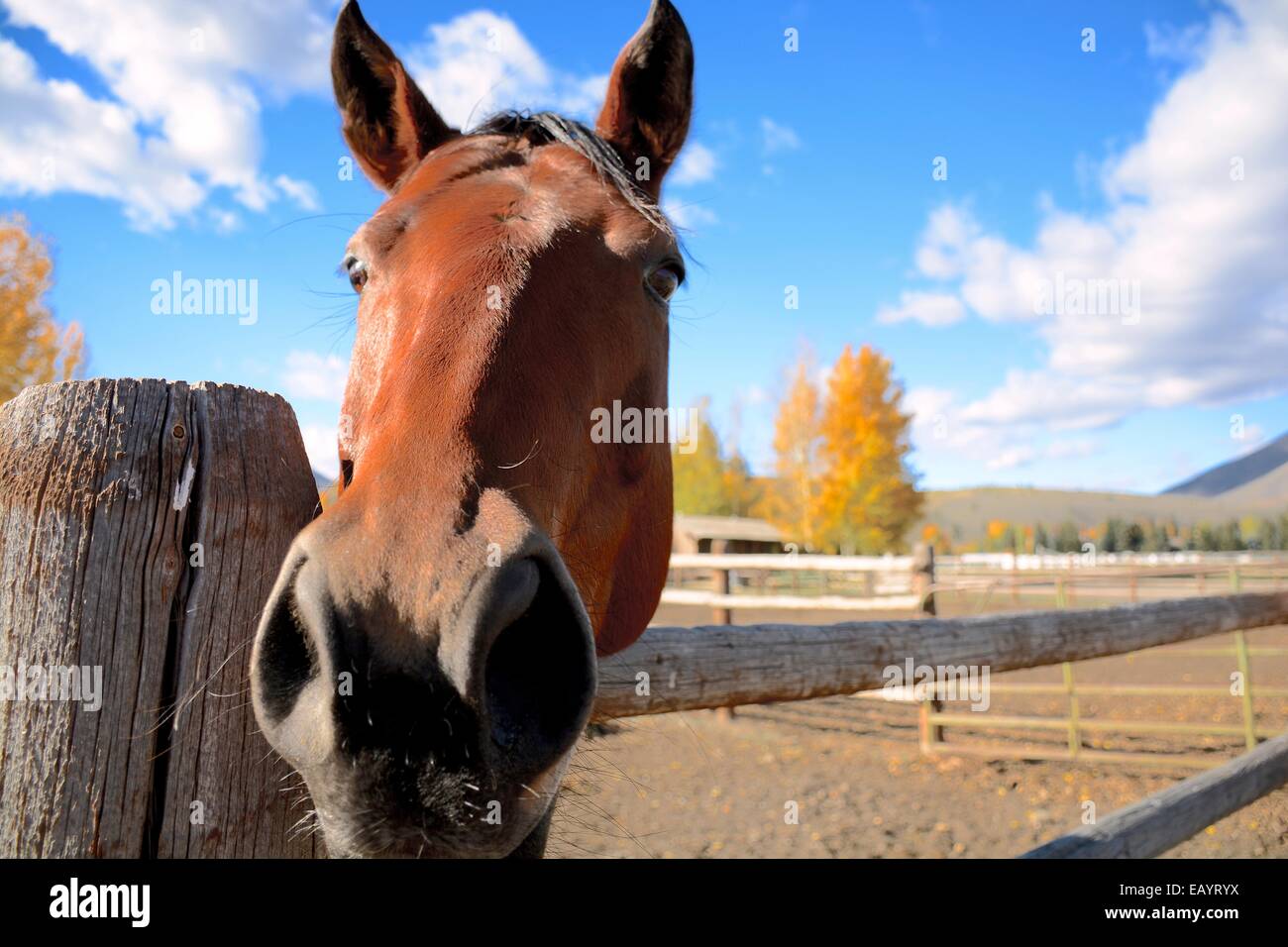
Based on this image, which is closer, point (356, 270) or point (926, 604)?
point (356, 270)

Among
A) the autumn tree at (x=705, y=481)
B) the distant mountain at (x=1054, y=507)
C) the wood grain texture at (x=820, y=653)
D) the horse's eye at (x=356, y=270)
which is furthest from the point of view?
the distant mountain at (x=1054, y=507)

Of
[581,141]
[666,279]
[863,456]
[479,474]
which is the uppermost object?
[863,456]

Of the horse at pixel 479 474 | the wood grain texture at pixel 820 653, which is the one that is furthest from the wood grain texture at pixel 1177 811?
the horse at pixel 479 474

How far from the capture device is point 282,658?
3.60ft

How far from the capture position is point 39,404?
1.24m

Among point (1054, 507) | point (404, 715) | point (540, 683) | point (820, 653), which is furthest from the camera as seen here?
point (1054, 507)

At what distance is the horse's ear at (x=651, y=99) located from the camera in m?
2.38

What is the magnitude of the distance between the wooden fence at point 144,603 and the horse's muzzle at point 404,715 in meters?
0.25

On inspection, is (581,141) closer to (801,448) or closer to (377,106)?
(377,106)

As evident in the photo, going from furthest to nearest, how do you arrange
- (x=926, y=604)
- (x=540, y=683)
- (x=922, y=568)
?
1. (x=922, y=568)
2. (x=926, y=604)
3. (x=540, y=683)

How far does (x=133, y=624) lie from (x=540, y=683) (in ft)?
2.29

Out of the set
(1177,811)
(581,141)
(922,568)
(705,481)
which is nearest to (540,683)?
(581,141)

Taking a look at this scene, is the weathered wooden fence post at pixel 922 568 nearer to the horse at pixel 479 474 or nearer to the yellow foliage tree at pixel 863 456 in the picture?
the horse at pixel 479 474

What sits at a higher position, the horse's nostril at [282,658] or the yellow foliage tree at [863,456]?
the yellow foliage tree at [863,456]
